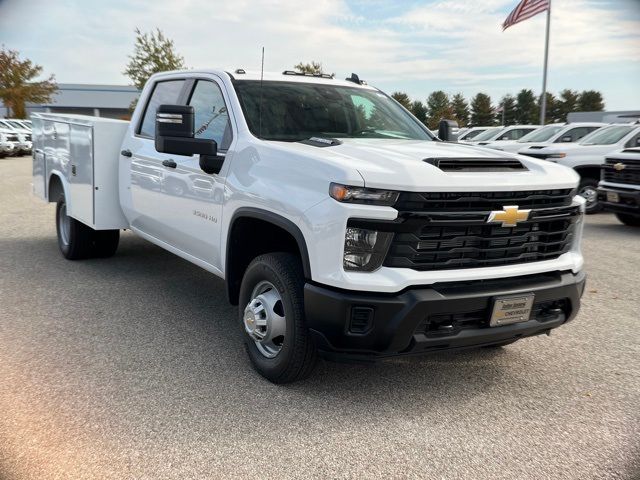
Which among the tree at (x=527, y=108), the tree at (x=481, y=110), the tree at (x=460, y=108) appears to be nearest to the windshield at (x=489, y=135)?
the tree at (x=460, y=108)

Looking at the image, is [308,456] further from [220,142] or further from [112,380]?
[220,142]

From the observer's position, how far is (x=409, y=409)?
11.5ft

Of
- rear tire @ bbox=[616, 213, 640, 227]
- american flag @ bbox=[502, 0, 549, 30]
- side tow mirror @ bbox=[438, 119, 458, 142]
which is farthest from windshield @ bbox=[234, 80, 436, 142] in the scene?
rear tire @ bbox=[616, 213, 640, 227]

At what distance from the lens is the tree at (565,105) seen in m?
65.4

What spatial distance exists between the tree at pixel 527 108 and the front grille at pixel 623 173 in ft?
227

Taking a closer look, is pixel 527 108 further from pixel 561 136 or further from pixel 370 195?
pixel 370 195

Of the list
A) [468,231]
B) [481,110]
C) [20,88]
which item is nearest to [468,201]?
[468,231]

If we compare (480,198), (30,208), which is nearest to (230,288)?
(480,198)

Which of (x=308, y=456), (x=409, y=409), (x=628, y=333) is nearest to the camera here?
(x=308, y=456)

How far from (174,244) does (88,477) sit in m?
2.54

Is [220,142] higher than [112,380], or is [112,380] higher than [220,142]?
[220,142]

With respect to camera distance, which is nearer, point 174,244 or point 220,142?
point 220,142

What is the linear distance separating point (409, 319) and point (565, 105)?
239 feet

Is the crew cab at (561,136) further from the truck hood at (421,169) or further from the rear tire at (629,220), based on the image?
the truck hood at (421,169)
